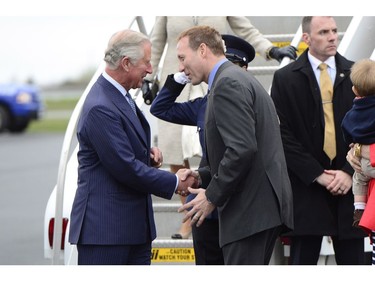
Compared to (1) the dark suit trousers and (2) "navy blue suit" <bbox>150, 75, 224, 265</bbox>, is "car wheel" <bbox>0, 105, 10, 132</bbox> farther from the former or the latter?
(1) the dark suit trousers

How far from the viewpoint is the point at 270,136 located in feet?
19.9

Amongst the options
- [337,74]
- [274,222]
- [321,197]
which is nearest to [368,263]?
[321,197]

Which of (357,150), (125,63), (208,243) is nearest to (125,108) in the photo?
(125,63)

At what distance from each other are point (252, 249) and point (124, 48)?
131 cm

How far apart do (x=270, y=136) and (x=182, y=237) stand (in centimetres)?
235

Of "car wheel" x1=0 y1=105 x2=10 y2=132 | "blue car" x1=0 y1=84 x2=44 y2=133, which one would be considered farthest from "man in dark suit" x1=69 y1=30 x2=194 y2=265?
"car wheel" x1=0 y1=105 x2=10 y2=132

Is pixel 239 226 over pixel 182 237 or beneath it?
over

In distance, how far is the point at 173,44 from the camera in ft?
27.8

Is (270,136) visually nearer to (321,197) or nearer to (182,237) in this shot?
(321,197)

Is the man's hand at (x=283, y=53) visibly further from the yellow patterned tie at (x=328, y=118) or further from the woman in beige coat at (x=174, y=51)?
the yellow patterned tie at (x=328, y=118)

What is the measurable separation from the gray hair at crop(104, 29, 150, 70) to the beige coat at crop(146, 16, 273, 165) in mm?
1893

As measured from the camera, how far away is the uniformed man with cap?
22.9 ft

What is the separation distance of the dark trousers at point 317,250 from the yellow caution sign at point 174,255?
0.95m

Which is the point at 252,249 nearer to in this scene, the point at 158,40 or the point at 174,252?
the point at 174,252
